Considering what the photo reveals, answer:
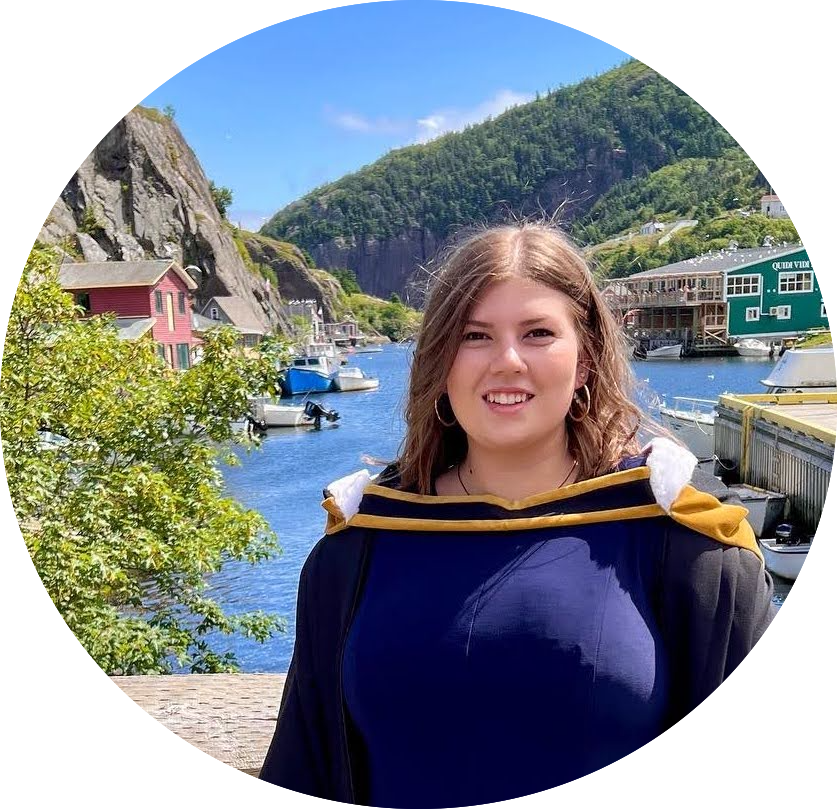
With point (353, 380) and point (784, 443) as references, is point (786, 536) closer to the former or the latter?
point (784, 443)

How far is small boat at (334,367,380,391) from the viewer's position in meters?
35.1

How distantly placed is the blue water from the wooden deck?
0.73 metres

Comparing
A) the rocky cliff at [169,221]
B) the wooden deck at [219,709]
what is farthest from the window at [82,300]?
the rocky cliff at [169,221]

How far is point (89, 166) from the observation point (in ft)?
113

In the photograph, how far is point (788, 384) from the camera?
50.5ft

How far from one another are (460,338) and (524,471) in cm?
22

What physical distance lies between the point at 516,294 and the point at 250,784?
80cm

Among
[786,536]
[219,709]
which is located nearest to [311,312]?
[786,536]

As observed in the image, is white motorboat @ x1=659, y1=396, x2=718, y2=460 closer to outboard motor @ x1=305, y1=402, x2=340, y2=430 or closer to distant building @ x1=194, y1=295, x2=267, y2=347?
outboard motor @ x1=305, y1=402, x2=340, y2=430

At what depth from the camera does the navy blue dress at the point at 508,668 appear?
39.6 inches

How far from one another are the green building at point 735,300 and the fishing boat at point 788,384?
765 centimetres

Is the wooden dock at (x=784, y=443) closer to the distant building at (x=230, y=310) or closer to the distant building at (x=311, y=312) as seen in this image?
the distant building at (x=311, y=312)

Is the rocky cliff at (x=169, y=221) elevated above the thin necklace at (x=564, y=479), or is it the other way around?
the rocky cliff at (x=169, y=221)

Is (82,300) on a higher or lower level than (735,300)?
lower
